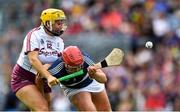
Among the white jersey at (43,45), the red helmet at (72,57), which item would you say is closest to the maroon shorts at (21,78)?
the white jersey at (43,45)

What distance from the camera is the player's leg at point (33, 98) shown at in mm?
13727

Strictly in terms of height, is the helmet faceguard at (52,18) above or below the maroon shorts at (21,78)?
above

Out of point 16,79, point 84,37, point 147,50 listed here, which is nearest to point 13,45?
point 84,37

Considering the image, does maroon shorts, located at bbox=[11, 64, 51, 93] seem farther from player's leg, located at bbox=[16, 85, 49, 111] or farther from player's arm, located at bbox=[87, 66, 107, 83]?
player's arm, located at bbox=[87, 66, 107, 83]

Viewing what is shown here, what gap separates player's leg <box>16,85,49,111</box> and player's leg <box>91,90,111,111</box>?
804mm

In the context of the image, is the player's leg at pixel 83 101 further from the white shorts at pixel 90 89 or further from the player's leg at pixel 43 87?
the player's leg at pixel 43 87

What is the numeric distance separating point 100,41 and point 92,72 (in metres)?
7.22

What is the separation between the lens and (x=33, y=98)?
1375 centimetres

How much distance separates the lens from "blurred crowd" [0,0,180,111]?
1895 cm

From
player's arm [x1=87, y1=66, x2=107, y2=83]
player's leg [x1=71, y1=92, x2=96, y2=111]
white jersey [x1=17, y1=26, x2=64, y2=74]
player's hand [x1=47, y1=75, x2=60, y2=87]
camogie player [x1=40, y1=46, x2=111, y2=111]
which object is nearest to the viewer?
player's hand [x1=47, y1=75, x2=60, y2=87]

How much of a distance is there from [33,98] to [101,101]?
111 centimetres

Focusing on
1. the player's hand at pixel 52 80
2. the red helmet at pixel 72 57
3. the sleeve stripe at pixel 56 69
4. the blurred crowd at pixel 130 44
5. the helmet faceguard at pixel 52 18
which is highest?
the helmet faceguard at pixel 52 18

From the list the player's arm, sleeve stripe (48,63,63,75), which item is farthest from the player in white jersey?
the player's arm

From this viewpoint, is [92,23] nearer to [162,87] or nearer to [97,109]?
[162,87]
